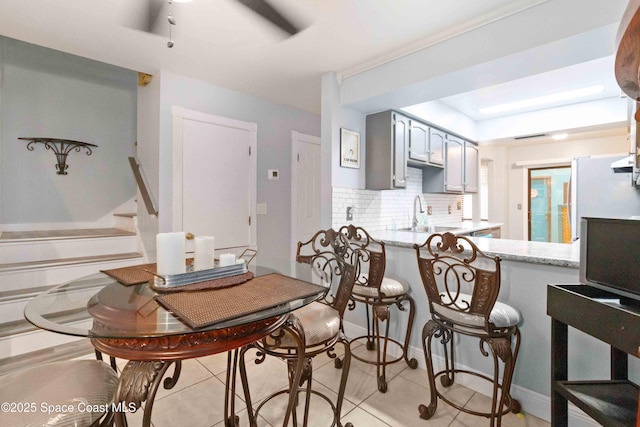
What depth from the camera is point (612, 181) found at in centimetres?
297

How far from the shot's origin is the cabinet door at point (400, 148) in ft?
9.94

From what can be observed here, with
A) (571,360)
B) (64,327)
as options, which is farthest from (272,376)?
(571,360)

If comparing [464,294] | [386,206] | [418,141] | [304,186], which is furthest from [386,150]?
[464,294]

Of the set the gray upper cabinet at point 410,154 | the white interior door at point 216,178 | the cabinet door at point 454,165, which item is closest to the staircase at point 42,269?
the white interior door at point 216,178

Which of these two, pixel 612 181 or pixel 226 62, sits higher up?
pixel 226 62

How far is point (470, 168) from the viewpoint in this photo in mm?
4555

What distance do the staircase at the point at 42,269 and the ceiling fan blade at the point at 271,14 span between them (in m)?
2.57

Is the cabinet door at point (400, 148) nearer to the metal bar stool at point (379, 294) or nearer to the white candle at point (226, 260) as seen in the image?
the metal bar stool at point (379, 294)

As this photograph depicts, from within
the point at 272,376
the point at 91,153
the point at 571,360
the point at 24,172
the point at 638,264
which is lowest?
the point at 272,376

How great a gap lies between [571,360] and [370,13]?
93.3 inches

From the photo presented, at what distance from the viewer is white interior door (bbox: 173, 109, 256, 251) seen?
291 cm

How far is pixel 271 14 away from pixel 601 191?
11.8 ft

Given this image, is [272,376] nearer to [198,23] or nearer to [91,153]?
[198,23]

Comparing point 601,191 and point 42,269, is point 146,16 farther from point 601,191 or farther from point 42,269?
point 601,191
